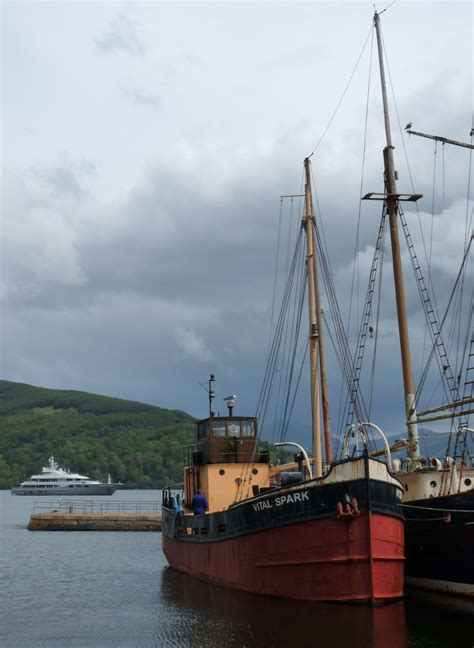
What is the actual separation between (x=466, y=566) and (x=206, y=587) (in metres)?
10.9

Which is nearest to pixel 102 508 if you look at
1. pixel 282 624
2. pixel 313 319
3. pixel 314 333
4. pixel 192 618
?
pixel 314 333

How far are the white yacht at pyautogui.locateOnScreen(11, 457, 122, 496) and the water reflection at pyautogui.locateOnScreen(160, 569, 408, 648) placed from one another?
157596 millimetres

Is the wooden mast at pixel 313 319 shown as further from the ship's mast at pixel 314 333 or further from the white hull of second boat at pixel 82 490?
the white hull of second boat at pixel 82 490

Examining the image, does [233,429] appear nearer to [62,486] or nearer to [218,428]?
[218,428]

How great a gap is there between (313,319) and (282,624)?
12443 mm

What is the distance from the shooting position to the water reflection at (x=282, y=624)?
22.2 m

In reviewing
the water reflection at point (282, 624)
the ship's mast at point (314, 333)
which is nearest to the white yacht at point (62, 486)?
the ship's mast at point (314, 333)

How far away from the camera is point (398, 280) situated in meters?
36.9

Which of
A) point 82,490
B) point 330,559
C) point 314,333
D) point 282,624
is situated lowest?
point 282,624

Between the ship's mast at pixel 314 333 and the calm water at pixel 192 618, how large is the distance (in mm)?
5683

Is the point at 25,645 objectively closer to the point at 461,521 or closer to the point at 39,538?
the point at 461,521

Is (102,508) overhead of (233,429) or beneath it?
beneath

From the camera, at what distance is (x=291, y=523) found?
25922mm

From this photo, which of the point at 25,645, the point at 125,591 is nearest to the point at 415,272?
the point at 125,591
